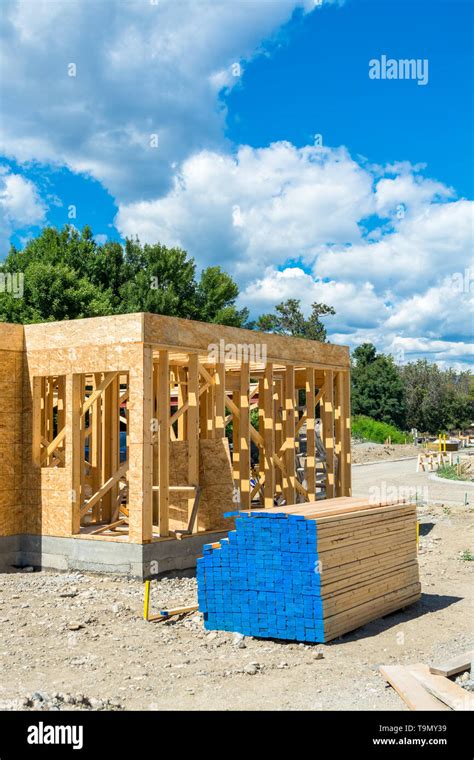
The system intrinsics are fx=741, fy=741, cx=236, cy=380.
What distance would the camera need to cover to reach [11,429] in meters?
14.0

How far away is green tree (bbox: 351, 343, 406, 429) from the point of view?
207ft

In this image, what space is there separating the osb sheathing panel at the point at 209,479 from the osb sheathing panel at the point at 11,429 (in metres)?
2.97

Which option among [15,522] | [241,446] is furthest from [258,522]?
[15,522]

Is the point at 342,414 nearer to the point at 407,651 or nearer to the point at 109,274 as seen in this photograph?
the point at 407,651

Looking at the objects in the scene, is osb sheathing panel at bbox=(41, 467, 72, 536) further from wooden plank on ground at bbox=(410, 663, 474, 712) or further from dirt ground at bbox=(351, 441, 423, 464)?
dirt ground at bbox=(351, 441, 423, 464)

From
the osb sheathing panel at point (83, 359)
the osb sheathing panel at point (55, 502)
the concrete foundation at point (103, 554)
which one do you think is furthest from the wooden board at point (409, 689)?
the osb sheathing panel at point (55, 502)

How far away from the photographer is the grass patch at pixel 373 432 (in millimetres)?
54156

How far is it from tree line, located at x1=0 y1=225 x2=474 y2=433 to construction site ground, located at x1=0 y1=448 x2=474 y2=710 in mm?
18989

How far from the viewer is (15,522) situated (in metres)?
13.9

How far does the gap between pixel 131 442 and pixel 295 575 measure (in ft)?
14.5

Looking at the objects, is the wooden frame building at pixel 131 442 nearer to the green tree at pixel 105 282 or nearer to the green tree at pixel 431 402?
the green tree at pixel 105 282

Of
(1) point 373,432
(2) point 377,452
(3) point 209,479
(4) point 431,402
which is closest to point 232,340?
(3) point 209,479

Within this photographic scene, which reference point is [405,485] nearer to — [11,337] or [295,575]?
[11,337]

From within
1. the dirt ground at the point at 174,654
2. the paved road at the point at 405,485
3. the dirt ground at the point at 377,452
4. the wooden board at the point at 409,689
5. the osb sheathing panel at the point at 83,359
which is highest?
the osb sheathing panel at the point at 83,359
